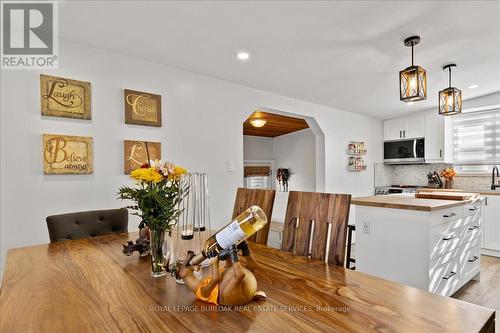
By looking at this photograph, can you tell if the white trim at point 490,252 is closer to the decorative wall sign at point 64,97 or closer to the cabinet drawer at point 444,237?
the cabinet drawer at point 444,237

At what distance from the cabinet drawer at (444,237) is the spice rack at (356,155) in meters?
2.28

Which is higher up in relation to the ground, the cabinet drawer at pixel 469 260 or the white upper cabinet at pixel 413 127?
the white upper cabinet at pixel 413 127

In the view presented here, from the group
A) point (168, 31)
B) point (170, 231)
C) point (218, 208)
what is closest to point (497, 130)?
point (218, 208)

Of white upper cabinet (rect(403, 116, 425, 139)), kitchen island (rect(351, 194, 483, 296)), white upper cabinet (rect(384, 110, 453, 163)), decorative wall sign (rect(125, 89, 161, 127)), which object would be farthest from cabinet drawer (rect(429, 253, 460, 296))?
white upper cabinet (rect(403, 116, 425, 139))

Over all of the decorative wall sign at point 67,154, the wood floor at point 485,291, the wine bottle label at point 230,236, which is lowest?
the wood floor at point 485,291

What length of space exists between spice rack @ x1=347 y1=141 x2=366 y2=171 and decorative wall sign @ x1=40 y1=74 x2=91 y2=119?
3950 mm

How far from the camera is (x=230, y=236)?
785 millimetres

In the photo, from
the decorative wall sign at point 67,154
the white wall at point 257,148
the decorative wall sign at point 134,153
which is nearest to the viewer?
the decorative wall sign at point 67,154

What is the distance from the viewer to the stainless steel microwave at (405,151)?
488cm

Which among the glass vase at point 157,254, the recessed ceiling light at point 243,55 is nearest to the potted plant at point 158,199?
the glass vase at point 157,254

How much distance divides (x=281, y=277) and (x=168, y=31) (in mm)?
1945

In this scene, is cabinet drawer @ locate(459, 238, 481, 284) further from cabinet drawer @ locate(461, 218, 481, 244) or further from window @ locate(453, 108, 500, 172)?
window @ locate(453, 108, 500, 172)

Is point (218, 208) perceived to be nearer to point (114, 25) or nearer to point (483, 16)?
point (114, 25)

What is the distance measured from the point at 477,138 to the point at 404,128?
1092mm
